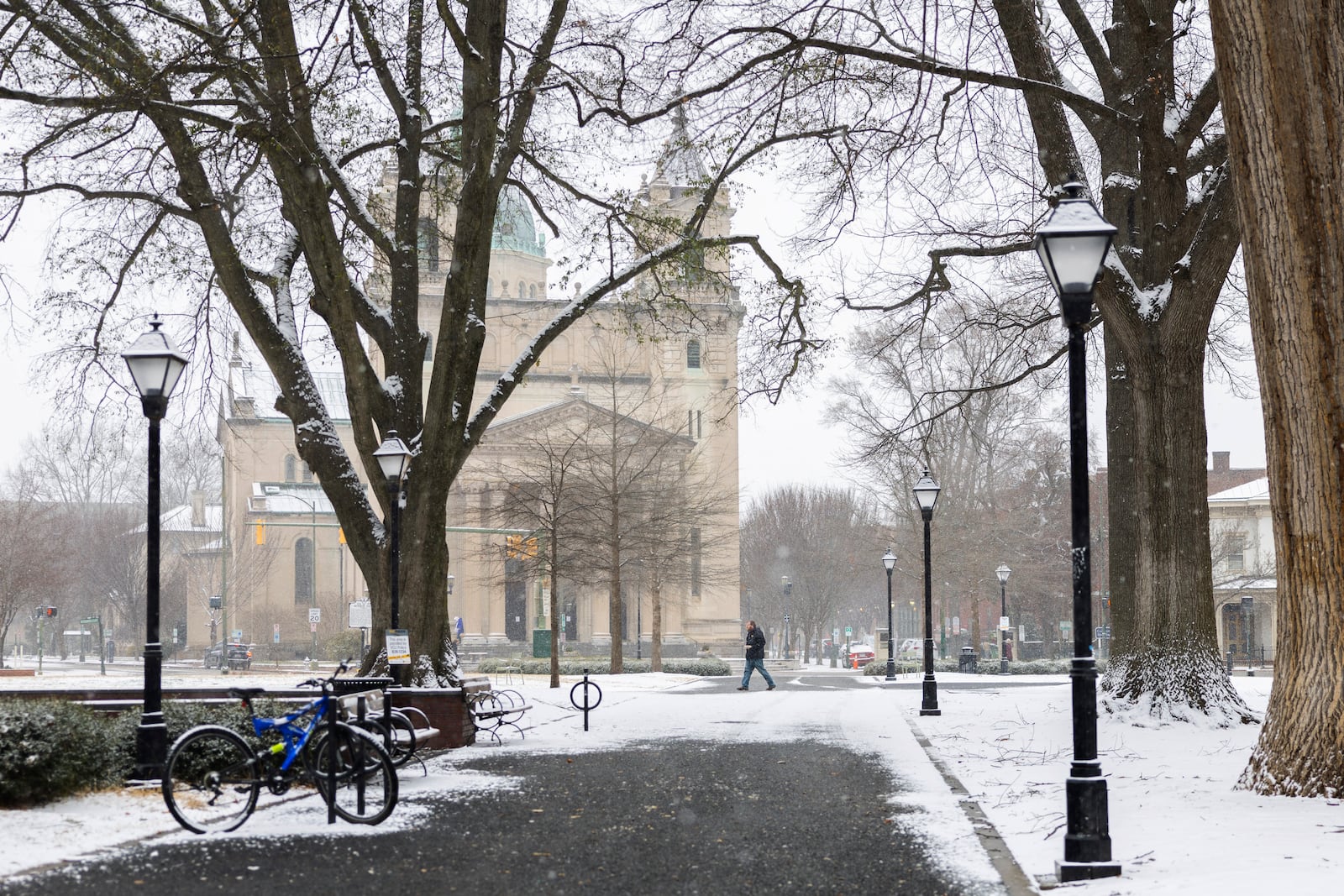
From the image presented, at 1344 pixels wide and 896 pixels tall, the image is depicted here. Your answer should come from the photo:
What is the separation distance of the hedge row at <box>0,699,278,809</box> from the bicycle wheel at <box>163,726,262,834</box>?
36.5 inches

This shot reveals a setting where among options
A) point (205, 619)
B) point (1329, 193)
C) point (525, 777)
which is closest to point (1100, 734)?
point (525, 777)

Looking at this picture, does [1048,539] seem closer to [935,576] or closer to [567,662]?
[935,576]

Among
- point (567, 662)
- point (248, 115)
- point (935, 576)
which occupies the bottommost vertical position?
point (567, 662)

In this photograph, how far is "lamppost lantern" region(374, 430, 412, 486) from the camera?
16406 millimetres

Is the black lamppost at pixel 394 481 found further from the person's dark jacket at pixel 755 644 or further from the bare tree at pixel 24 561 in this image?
the bare tree at pixel 24 561

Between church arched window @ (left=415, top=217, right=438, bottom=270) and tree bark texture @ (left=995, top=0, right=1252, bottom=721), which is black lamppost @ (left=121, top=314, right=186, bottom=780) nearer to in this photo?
church arched window @ (left=415, top=217, right=438, bottom=270)

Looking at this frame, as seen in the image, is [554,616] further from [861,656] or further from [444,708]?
[861,656]

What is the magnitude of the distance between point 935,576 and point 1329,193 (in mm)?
43916

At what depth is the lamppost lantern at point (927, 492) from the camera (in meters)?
22.9

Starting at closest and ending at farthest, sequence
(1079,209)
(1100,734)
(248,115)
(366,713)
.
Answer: (1079,209)
(366,713)
(1100,734)
(248,115)

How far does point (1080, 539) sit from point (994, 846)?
7.28 feet

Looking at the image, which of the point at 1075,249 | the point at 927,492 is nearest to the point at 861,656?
the point at 927,492

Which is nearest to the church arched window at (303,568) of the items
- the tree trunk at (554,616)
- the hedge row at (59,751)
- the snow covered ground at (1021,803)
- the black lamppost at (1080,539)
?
the tree trunk at (554,616)

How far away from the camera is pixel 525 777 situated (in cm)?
1284
